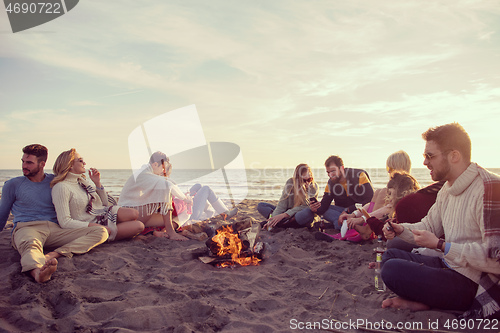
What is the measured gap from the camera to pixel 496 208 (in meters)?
2.62

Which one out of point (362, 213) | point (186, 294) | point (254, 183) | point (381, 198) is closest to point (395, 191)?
point (362, 213)

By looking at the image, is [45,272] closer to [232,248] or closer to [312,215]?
[232,248]

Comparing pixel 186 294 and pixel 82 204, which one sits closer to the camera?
pixel 186 294

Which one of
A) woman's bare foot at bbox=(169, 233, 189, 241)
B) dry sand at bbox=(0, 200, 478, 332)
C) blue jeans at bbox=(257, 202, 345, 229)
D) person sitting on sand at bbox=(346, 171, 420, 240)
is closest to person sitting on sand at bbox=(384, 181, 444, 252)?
person sitting on sand at bbox=(346, 171, 420, 240)

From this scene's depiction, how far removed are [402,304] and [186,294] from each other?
219cm

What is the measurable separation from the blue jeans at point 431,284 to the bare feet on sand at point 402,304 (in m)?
0.04

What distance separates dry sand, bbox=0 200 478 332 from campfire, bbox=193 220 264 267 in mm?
143

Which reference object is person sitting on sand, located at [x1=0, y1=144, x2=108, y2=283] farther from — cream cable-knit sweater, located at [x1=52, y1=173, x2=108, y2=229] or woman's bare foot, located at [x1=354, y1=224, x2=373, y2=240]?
woman's bare foot, located at [x1=354, y1=224, x2=373, y2=240]

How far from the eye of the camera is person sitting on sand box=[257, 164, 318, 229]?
6.82 m

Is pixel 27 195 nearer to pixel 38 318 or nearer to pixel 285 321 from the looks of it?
pixel 38 318

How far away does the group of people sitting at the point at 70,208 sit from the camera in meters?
4.51

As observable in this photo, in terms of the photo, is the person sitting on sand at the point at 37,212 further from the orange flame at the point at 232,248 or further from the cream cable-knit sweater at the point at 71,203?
the orange flame at the point at 232,248

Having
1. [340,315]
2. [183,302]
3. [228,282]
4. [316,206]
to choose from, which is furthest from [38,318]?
[316,206]

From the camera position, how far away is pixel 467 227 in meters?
2.84
